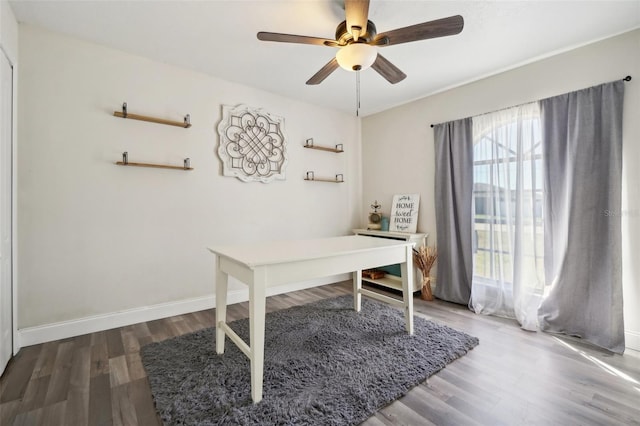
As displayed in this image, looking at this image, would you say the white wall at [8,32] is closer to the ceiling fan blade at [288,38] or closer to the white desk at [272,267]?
the ceiling fan blade at [288,38]

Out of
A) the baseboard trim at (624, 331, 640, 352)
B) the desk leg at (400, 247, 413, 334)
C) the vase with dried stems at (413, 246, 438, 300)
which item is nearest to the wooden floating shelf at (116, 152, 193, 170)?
the desk leg at (400, 247, 413, 334)

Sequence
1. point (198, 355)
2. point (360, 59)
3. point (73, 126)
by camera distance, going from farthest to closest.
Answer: point (73, 126), point (198, 355), point (360, 59)

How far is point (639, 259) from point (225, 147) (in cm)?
386

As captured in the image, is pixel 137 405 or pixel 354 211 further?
pixel 354 211

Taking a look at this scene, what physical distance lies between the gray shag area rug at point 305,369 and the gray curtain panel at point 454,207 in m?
0.86

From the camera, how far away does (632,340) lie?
7.30 feet

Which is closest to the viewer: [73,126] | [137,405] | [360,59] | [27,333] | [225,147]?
[137,405]

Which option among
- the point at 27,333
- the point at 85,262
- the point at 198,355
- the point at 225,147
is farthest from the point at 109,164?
the point at 198,355

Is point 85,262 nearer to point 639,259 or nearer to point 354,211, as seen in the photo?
point 354,211

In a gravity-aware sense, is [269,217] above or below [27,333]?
above

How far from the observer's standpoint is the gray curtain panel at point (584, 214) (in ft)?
7.47

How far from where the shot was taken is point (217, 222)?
3240mm

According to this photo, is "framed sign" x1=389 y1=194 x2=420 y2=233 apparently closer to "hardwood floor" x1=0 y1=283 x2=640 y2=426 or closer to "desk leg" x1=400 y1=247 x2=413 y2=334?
"desk leg" x1=400 y1=247 x2=413 y2=334

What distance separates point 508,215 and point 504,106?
1134mm
